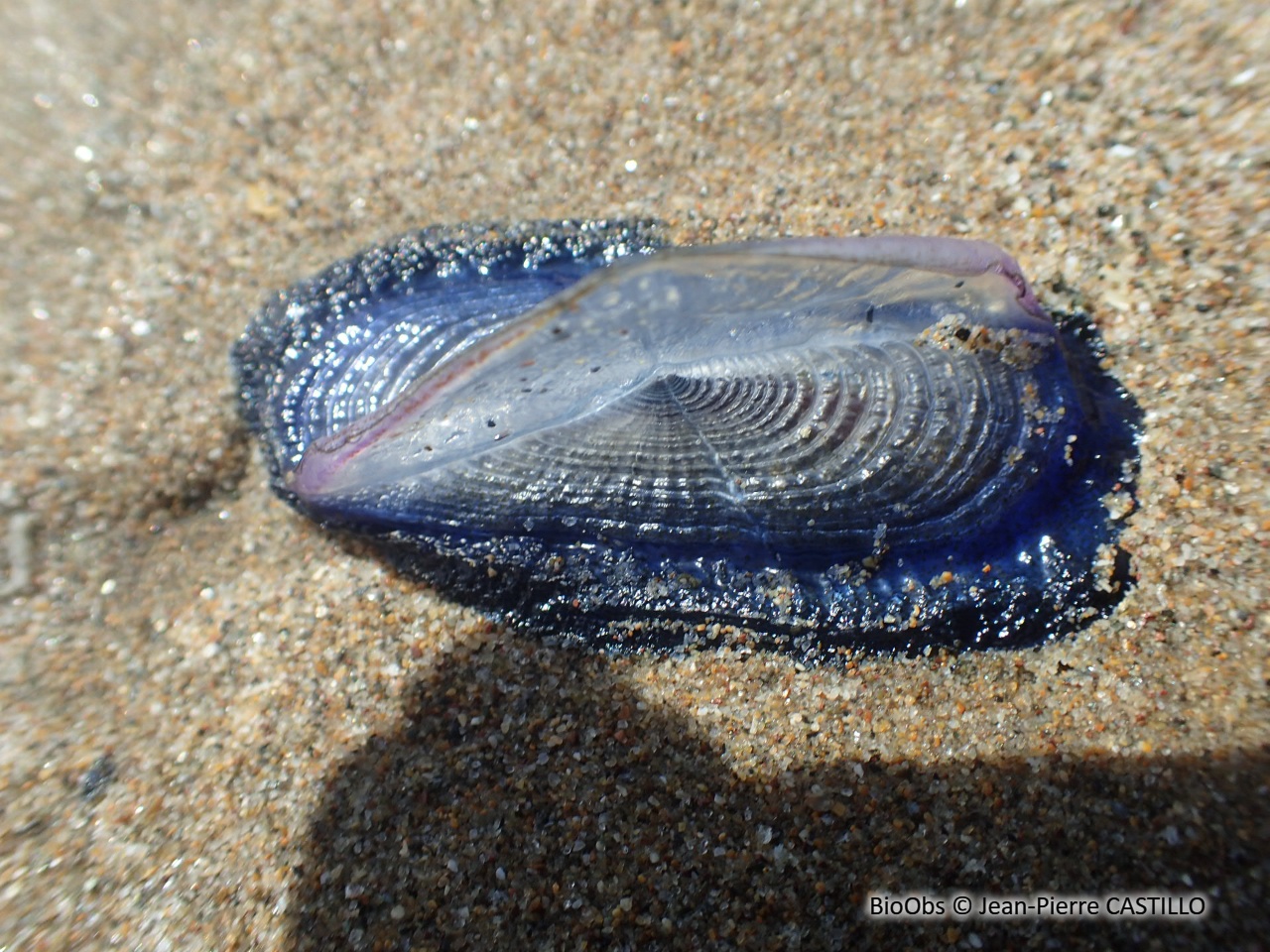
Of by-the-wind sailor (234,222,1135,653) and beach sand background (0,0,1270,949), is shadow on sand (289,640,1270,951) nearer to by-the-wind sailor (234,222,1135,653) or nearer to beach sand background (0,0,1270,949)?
beach sand background (0,0,1270,949)

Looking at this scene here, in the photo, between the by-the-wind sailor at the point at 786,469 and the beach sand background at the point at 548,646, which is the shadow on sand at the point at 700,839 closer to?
the beach sand background at the point at 548,646

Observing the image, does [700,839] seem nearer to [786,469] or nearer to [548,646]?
[548,646]

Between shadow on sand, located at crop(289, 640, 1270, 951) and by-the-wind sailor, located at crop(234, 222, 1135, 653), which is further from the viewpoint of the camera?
by-the-wind sailor, located at crop(234, 222, 1135, 653)

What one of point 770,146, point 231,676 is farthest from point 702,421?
point 231,676

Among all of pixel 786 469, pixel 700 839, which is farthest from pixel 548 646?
pixel 786 469

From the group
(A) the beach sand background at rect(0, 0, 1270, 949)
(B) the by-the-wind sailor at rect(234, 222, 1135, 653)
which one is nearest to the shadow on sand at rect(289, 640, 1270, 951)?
(A) the beach sand background at rect(0, 0, 1270, 949)

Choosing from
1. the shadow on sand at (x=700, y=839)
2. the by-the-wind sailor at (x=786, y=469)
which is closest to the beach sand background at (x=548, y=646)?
the shadow on sand at (x=700, y=839)
